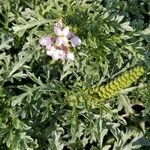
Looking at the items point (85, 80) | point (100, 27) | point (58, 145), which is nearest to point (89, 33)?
point (100, 27)

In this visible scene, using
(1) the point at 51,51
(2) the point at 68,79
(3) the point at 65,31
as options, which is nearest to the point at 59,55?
(1) the point at 51,51

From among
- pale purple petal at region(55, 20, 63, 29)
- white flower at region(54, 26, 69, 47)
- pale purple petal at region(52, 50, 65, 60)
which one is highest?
pale purple petal at region(55, 20, 63, 29)

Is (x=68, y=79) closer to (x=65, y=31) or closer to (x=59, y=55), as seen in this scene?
Result: (x=59, y=55)

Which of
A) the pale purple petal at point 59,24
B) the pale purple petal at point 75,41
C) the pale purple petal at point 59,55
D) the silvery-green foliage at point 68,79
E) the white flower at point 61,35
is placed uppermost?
the pale purple petal at point 59,24

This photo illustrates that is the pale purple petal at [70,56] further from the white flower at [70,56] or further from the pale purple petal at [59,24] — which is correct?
the pale purple petal at [59,24]

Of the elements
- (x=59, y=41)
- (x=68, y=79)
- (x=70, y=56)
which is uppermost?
(x=59, y=41)

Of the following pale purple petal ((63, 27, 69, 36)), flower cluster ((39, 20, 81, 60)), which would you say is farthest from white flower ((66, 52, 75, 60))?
pale purple petal ((63, 27, 69, 36))

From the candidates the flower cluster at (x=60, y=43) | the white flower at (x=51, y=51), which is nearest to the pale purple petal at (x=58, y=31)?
the flower cluster at (x=60, y=43)

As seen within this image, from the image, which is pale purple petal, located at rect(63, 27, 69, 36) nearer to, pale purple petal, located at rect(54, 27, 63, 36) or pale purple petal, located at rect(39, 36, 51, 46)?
pale purple petal, located at rect(54, 27, 63, 36)

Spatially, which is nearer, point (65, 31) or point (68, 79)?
point (65, 31)
